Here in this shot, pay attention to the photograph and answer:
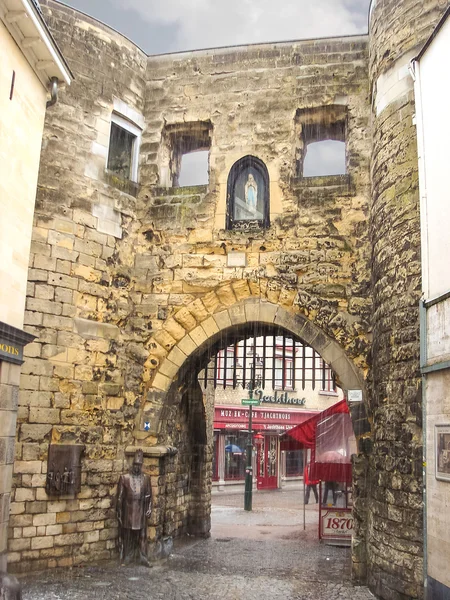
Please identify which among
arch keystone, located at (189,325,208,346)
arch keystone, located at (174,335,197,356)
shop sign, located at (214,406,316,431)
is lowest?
shop sign, located at (214,406,316,431)

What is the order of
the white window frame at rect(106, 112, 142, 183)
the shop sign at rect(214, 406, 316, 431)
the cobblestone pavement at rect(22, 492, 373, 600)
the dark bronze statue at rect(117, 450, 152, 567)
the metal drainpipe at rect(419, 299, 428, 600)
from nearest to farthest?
the metal drainpipe at rect(419, 299, 428, 600) < the cobblestone pavement at rect(22, 492, 373, 600) < the dark bronze statue at rect(117, 450, 152, 567) < the white window frame at rect(106, 112, 142, 183) < the shop sign at rect(214, 406, 316, 431)

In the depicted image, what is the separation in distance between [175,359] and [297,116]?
3811 millimetres

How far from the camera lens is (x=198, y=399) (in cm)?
1067

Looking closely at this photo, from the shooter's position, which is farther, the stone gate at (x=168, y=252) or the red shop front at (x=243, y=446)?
the red shop front at (x=243, y=446)

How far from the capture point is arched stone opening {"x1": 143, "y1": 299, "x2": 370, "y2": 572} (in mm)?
8133

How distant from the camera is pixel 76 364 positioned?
8141mm

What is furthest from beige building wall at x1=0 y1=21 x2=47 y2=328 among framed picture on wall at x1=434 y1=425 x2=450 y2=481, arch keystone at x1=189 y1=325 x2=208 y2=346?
framed picture on wall at x1=434 y1=425 x2=450 y2=481

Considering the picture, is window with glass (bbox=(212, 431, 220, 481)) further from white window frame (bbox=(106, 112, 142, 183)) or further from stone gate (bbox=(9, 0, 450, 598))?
white window frame (bbox=(106, 112, 142, 183))

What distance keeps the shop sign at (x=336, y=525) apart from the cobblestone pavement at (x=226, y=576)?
267 millimetres

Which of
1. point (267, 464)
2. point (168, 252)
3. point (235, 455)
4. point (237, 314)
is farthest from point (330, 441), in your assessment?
point (267, 464)

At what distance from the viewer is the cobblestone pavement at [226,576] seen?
686 centimetres

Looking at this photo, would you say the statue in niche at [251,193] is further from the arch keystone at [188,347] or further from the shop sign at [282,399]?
the shop sign at [282,399]

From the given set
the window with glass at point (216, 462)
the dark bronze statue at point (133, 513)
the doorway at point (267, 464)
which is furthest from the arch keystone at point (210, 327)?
the doorway at point (267, 464)

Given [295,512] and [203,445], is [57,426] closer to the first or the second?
[203,445]
